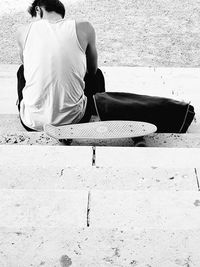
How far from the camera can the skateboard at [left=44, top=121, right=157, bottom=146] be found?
3.02 metres

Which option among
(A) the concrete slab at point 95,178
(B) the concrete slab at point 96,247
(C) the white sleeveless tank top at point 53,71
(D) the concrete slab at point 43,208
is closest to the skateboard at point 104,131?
(C) the white sleeveless tank top at point 53,71

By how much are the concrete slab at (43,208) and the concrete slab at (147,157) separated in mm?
542

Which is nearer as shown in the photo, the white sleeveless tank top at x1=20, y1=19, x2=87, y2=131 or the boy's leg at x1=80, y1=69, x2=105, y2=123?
the white sleeveless tank top at x1=20, y1=19, x2=87, y2=131

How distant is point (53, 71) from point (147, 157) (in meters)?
0.97

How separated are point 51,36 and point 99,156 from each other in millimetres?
1017

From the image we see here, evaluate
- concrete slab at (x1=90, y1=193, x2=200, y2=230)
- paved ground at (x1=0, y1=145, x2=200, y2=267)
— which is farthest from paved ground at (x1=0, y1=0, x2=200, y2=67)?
concrete slab at (x1=90, y1=193, x2=200, y2=230)

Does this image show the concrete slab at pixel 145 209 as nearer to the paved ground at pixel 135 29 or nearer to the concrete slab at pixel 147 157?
the concrete slab at pixel 147 157

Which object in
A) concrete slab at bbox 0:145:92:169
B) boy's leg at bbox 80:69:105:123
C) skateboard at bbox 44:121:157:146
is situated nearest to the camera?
concrete slab at bbox 0:145:92:169

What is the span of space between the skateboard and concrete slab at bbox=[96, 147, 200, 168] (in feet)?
0.98

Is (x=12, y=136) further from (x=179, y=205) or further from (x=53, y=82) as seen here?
(x=179, y=205)

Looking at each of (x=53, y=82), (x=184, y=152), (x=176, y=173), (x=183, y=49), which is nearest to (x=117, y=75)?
(x=183, y=49)

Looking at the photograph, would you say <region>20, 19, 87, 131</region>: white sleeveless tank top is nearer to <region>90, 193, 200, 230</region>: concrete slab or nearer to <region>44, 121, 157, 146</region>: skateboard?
<region>44, 121, 157, 146</region>: skateboard

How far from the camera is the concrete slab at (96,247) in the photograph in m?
1.63

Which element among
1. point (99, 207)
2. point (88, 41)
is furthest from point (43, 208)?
point (88, 41)
